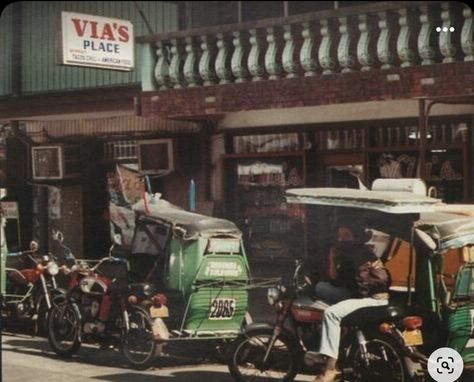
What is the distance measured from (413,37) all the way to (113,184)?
1.82 m

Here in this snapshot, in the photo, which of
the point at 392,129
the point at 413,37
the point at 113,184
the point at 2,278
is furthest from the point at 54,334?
the point at 413,37

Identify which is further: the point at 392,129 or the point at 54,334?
the point at 54,334

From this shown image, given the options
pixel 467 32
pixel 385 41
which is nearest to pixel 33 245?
pixel 385 41

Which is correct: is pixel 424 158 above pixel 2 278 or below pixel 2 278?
above

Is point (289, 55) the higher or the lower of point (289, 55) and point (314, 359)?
the higher

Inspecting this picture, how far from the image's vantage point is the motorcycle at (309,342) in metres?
4.68

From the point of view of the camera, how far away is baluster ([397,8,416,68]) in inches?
184

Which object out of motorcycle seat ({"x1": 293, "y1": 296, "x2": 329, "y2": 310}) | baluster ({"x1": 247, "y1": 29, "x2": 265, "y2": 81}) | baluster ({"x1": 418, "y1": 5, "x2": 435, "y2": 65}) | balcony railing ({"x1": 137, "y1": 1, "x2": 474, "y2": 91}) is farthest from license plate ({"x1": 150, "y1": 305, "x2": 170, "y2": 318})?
baluster ({"x1": 418, "y1": 5, "x2": 435, "y2": 65})

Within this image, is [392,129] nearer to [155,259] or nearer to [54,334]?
[155,259]

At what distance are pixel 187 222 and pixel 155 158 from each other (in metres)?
0.41

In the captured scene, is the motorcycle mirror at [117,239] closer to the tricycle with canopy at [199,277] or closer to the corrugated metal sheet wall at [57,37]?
the tricycle with canopy at [199,277]

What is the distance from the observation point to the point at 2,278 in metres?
4.86

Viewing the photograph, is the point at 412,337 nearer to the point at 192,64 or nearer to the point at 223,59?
the point at 223,59

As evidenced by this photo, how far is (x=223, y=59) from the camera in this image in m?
5.00
